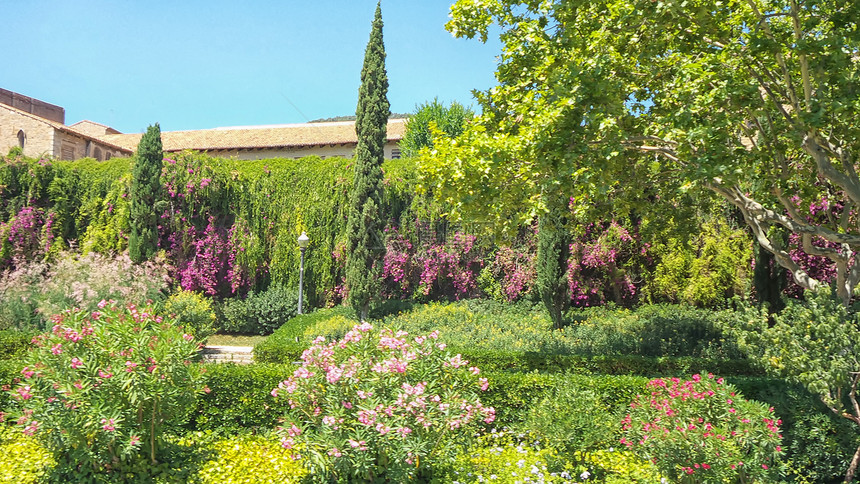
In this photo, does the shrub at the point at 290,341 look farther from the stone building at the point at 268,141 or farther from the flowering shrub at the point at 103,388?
the stone building at the point at 268,141

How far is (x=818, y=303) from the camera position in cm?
578

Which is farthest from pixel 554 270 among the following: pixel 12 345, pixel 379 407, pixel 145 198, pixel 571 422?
pixel 145 198

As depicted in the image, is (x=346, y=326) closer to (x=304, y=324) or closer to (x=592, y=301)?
(x=304, y=324)

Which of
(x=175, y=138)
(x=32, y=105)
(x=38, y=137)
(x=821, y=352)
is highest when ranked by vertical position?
(x=32, y=105)

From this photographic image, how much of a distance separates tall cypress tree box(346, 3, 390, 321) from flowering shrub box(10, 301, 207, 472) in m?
9.74

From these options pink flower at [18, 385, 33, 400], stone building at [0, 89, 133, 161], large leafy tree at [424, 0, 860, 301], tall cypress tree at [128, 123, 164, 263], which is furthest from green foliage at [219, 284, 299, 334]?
stone building at [0, 89, 133, 161]

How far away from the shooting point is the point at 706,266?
13.6 m

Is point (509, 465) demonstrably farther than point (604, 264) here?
No

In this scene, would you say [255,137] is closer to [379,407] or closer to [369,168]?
[369,168]

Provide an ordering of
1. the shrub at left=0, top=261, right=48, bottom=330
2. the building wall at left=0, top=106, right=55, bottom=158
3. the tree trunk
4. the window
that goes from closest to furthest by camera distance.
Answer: the tree trunk < the shrub at left=0, top=261, right=48, bottom=330 < the building wall at left=0, top=106, right=55, bottom=158 < the window

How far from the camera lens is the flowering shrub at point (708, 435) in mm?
4801

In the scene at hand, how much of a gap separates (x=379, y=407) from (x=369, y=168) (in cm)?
1130

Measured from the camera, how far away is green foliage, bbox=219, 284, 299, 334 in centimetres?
1655

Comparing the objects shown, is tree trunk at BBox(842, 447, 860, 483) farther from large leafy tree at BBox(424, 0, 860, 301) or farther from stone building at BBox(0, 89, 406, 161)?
stone building at BBox(0, 89, 406, 161)
